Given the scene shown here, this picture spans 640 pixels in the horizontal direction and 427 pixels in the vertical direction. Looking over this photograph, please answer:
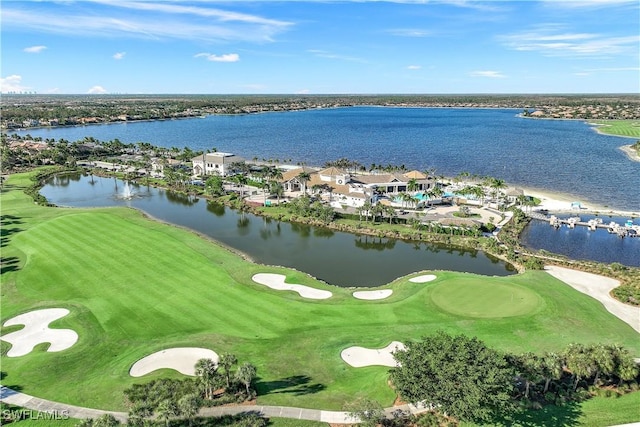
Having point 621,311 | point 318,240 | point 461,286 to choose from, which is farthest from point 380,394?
point 318,240

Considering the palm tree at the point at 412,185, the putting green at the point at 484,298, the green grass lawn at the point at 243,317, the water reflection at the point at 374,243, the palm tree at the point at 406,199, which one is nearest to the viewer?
the green grass lawn at the point at 243,317

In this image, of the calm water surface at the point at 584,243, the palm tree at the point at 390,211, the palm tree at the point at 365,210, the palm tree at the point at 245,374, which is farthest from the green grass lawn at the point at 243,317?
the palm tree at the point at 365,210

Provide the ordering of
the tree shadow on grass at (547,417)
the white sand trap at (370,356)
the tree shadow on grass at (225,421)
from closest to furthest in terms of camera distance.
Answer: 1. the tree shadow on grass at (225,421)
2. the tree shadow on grass at (547,417)
3. the white sand trap at (370,356)

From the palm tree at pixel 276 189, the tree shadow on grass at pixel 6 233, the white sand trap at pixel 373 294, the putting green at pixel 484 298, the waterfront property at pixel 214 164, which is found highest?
the waterfront property at pixel 214 164

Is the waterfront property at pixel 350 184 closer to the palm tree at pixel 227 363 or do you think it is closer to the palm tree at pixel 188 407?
the palm tree at pixel 227 363

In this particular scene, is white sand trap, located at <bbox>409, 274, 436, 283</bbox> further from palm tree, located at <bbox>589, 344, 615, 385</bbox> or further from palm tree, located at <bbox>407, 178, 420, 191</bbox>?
palm tree, located at <bbox>407, 178, 420, 191</bbox>

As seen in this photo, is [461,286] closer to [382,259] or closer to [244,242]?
[382,259]
